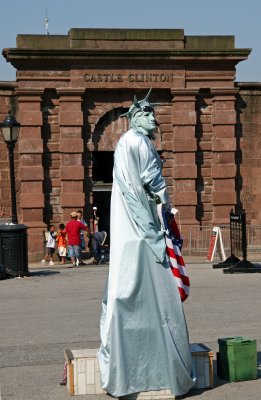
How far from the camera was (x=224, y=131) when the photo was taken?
94.6 ft

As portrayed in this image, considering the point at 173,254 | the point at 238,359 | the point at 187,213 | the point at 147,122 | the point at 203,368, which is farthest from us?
the point at 187,213

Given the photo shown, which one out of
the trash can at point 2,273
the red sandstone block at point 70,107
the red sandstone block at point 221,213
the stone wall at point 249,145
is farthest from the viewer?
the stone wall at point 249,145

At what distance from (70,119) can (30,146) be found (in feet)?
4.60

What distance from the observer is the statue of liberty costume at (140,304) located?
27.5 feet

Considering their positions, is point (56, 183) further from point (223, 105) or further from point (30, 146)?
point (223, 105)

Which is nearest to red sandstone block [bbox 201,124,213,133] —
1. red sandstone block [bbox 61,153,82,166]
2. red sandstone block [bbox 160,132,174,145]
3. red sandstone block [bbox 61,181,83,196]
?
red sandstone block [bbox 160,132,174,145]

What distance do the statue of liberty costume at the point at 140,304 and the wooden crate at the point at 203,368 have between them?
0.30 meters

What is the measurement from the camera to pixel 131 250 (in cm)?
854

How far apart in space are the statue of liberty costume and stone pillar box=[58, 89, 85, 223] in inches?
769

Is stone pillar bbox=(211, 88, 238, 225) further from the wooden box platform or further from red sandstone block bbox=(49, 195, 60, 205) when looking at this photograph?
the wooden box platform

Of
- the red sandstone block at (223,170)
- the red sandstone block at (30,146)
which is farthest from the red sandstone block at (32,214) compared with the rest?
the red sandstone block at (223,170)

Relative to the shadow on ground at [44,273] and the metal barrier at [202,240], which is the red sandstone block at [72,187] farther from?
the shadow on ground at [44,273]

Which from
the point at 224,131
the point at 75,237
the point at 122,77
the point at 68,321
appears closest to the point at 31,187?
the point at 75,237

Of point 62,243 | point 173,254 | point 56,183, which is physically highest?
point 56,183
